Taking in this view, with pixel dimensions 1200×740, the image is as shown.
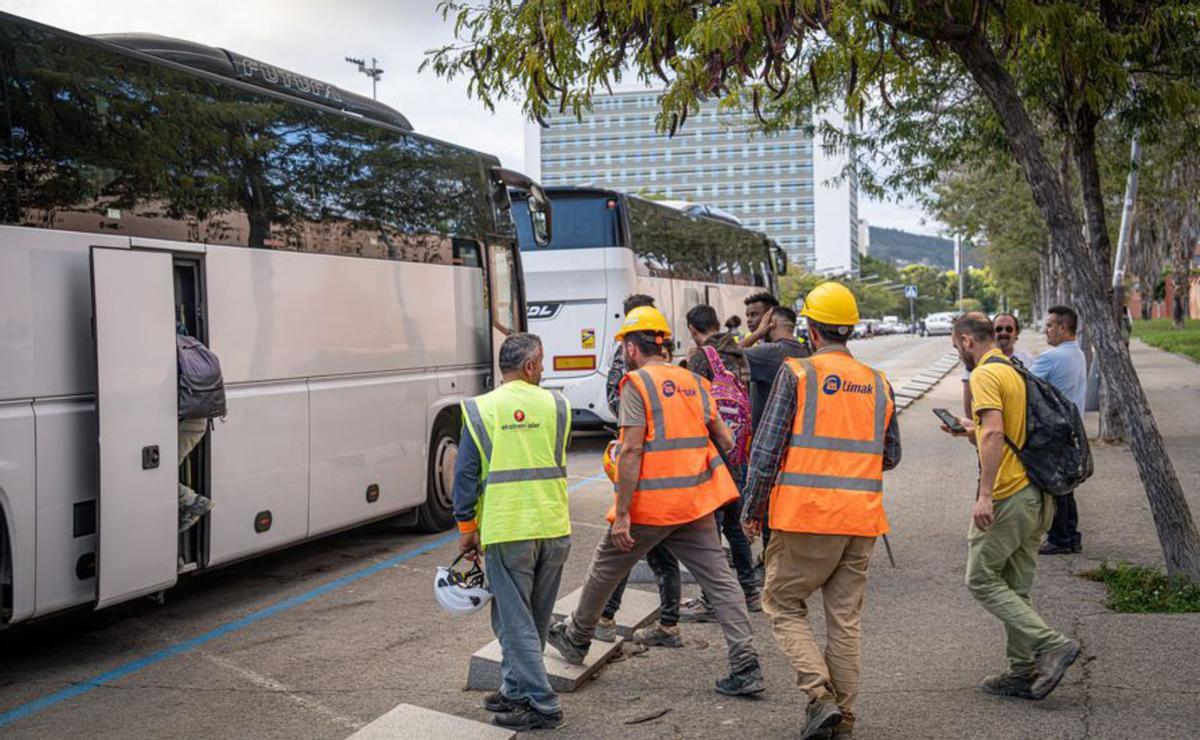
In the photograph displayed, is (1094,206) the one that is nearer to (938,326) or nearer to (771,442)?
(771,442)

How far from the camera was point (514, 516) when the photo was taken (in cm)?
541

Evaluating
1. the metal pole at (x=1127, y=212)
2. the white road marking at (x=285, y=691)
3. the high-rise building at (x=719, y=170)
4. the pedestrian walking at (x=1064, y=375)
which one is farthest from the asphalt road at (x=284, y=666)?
the high-rise building at (x=719, y=170)

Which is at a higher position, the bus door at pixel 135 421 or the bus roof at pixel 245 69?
the bus roof at pixel 245 69

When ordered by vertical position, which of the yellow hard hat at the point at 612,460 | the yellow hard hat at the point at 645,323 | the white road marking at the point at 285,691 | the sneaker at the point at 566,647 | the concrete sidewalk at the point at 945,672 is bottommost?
the white road marking at the point at 285,691

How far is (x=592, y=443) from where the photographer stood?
63.2 ft

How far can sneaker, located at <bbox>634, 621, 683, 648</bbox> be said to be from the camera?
6875 mm

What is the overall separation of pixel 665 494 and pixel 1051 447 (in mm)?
1843

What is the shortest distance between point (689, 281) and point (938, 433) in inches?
200

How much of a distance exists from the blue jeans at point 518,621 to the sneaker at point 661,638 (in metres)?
1.45

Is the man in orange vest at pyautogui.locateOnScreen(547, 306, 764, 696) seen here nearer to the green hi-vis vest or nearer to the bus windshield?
the green hi-vis vest

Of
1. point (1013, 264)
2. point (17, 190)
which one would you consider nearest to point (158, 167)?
point (17, 190)

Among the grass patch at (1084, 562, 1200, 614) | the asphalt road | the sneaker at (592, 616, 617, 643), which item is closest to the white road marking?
the asphalt road

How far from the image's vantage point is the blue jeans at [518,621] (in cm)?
541

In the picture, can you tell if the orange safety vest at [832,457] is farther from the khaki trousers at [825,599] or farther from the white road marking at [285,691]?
the white road marking at [285,691]
